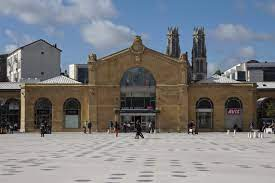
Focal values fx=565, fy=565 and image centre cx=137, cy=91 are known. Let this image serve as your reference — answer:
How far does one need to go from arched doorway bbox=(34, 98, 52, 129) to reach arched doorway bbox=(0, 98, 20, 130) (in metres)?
6.48

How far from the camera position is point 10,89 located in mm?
83625

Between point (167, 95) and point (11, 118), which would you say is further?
point (11, 118)

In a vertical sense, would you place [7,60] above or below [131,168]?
above

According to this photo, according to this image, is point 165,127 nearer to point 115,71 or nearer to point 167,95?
point 167,95

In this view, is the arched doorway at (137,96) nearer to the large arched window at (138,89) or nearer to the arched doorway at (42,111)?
the large arched window at (138,89)

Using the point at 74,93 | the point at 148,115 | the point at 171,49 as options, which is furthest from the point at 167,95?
the point at 171,49

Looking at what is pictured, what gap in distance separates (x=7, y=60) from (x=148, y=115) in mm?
59743

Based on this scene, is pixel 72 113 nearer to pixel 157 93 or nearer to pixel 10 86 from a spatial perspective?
pixel 157 93

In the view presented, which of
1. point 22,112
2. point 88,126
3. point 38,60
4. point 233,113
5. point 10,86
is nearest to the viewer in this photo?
point 88,126

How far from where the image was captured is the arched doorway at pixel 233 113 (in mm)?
75375

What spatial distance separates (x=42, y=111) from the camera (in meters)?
77.1

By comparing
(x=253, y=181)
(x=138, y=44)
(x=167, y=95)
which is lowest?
(x=253, y=181)

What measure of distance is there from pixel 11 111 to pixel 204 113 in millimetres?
28307

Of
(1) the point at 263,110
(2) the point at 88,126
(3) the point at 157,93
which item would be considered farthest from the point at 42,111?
(1) the point at 263,110
